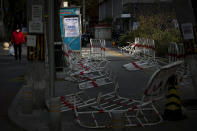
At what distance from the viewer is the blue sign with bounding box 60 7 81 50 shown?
2388 cm

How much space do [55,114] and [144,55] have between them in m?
14.7

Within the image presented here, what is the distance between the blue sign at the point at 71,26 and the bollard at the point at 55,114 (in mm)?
16259

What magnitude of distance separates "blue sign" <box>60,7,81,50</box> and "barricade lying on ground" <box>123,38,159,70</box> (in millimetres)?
3183

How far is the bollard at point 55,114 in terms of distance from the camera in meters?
7.48

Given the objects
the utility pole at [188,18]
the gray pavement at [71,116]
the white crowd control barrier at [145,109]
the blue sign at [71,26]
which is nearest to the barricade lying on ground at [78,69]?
the gray pavement at [71,116]

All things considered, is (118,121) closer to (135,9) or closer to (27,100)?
(27,100)

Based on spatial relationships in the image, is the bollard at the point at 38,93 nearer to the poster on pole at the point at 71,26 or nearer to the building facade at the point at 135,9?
the building facade at the point at 135,9

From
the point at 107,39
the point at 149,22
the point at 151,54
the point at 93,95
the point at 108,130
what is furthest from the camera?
the point at 107,39

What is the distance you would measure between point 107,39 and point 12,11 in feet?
46.5

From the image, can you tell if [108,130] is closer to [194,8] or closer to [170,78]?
[170,78]

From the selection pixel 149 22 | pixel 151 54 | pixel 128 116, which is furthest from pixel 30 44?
pixel 149 22

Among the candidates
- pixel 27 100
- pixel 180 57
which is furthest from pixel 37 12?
pixel 180 57

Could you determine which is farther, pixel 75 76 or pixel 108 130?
pixel 75 76

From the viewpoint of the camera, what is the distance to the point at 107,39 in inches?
2586
